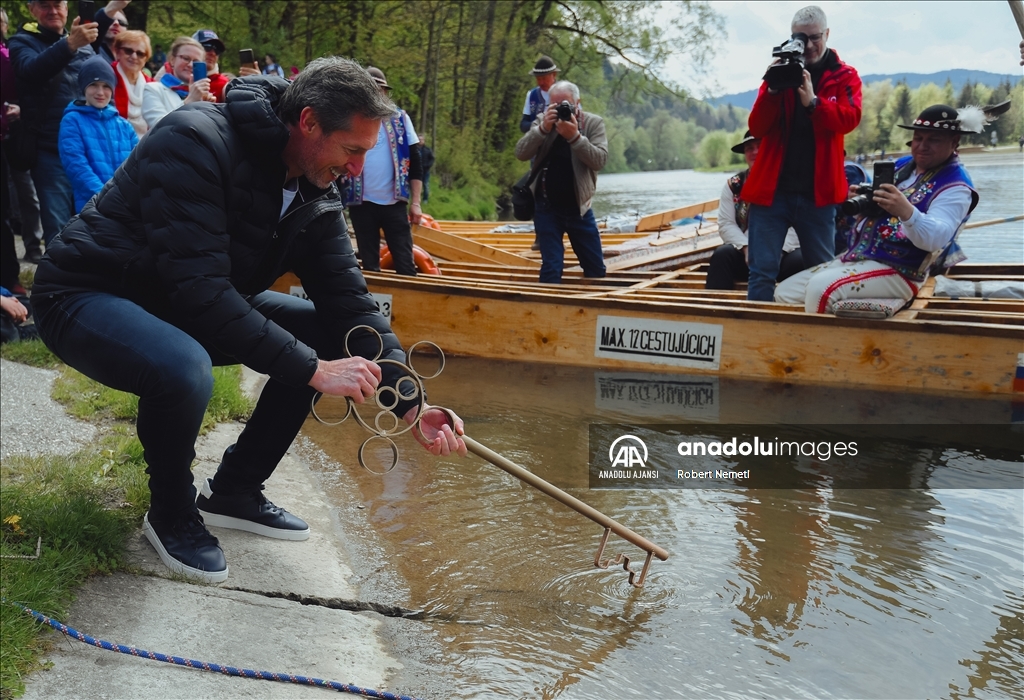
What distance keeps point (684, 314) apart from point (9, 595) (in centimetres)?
415

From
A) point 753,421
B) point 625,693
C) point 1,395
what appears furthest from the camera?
point 753,421

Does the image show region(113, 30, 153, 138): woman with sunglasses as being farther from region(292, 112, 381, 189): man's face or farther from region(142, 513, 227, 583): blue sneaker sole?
region(142, 513, 227, 583): blue sneaker sole

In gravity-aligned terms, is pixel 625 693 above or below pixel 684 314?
below

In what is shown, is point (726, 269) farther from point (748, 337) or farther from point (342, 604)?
point (342, 604)

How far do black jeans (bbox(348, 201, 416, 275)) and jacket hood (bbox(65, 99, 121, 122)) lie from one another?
184cm

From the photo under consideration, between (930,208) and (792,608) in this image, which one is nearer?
(792,608)

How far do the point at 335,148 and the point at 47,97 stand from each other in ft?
15.0

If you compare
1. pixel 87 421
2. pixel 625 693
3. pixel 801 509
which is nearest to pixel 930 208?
pixel 801 509

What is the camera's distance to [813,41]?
18.4 ft

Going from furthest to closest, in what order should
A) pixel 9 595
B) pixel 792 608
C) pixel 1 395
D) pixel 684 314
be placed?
pixel 684 314 < pixel 1 395 < pixel 792 608 < pixel 9 595

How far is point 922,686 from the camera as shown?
2666 mm

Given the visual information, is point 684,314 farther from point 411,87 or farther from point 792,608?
point 411,87

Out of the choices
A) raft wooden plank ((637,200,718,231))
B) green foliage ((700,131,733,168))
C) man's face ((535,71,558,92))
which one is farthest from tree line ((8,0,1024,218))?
green foliage ((700,131,733,168))

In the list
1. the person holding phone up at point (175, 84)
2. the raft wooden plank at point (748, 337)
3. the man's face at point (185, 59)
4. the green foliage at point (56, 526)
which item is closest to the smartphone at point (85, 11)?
the person holding phone up at point (175, 84)
